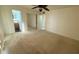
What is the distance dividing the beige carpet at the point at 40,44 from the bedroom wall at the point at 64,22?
0.30 ft

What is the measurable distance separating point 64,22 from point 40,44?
532 millimetres

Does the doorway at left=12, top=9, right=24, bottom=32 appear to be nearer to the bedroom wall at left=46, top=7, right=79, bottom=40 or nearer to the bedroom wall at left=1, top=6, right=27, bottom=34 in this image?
the bedroom wall at left=1, top=6, right=27, bottom=34

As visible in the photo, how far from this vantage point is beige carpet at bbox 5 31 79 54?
1.48 meters

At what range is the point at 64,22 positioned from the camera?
5.01 feet

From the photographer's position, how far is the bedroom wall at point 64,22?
1.44 metres

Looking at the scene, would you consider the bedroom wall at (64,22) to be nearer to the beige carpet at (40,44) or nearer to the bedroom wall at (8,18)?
the beige carpet at (40,44)

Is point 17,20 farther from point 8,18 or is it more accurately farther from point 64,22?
point 64,22

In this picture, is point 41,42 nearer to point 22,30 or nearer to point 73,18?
point 22,30

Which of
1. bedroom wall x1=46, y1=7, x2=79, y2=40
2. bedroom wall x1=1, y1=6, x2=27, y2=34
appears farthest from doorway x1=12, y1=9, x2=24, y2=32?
bedroom wall x1=46, y1=7, x2=79, y2=40

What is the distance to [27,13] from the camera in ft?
5.08

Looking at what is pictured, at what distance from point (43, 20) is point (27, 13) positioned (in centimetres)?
29

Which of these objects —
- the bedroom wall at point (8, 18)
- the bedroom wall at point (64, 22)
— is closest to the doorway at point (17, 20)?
the bedroom wall at point (8, 18)

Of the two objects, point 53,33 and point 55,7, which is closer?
point 55,7
